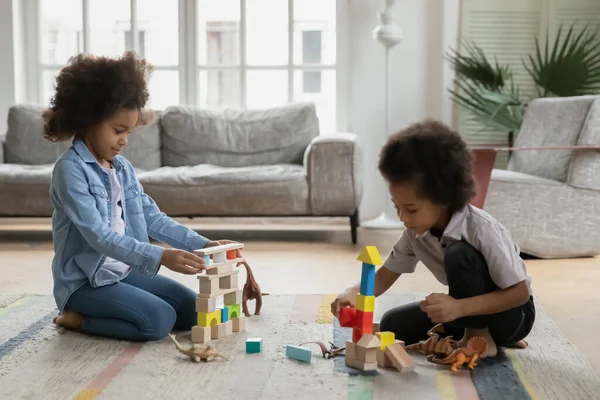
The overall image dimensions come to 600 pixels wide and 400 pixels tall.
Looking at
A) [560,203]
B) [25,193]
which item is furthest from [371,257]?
[25,193]

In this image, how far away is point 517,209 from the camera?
12.4 feet

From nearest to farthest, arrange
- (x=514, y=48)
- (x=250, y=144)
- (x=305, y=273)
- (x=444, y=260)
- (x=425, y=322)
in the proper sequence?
(x=444, y=260) → (x=425, y=322) → (x=305, y=273) → (x=250, y=144) → (x=514, y=48)

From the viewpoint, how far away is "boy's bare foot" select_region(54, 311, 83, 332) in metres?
2.30

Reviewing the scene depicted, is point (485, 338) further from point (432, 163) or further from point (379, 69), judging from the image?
point (379, 69)

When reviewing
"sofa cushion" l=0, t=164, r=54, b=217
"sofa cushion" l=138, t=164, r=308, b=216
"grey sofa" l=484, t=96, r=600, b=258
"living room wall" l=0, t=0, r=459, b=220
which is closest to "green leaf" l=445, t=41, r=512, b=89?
"living room wall" l=0, t=0, r=459, b=220

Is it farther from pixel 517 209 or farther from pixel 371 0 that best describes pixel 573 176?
pixel 371 0

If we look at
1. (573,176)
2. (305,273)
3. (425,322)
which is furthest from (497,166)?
(425,322)

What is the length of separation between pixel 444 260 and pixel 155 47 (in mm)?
3710

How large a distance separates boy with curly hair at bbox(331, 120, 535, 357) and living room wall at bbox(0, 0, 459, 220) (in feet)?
10.4

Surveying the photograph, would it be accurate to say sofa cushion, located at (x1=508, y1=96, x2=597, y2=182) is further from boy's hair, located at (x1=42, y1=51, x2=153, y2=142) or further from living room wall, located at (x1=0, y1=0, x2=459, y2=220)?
boy's hair, located at (x1=42, y1=51, x2=153, y2=142)

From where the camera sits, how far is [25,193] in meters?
4.19

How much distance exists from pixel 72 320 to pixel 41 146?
8.53 feet

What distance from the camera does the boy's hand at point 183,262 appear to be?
6.80 ft

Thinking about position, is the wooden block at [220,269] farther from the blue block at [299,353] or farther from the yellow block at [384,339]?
the yellow block at [384,339]
